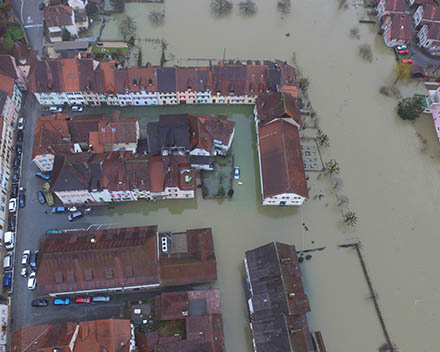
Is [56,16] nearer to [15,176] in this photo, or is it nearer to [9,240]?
[15,176]

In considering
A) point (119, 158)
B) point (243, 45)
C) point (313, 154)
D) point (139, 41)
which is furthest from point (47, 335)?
point (243, 45)

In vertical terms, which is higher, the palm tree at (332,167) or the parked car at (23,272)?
the palm tree at (332,167)

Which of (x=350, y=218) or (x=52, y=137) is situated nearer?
(x=350, y=218)

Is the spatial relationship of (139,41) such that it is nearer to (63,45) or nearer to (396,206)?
(63,45)

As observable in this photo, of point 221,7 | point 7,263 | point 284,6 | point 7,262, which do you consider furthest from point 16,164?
point 284,6

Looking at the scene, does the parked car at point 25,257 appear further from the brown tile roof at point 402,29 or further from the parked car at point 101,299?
the brown tile roof at point 402,29

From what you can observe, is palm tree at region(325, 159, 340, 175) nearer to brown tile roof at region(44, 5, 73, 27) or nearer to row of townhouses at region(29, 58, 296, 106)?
row of townhouses at region(29, 58, 296, 106)

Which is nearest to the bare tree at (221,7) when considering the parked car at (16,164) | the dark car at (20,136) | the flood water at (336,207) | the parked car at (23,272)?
the flood water at (336,207)
